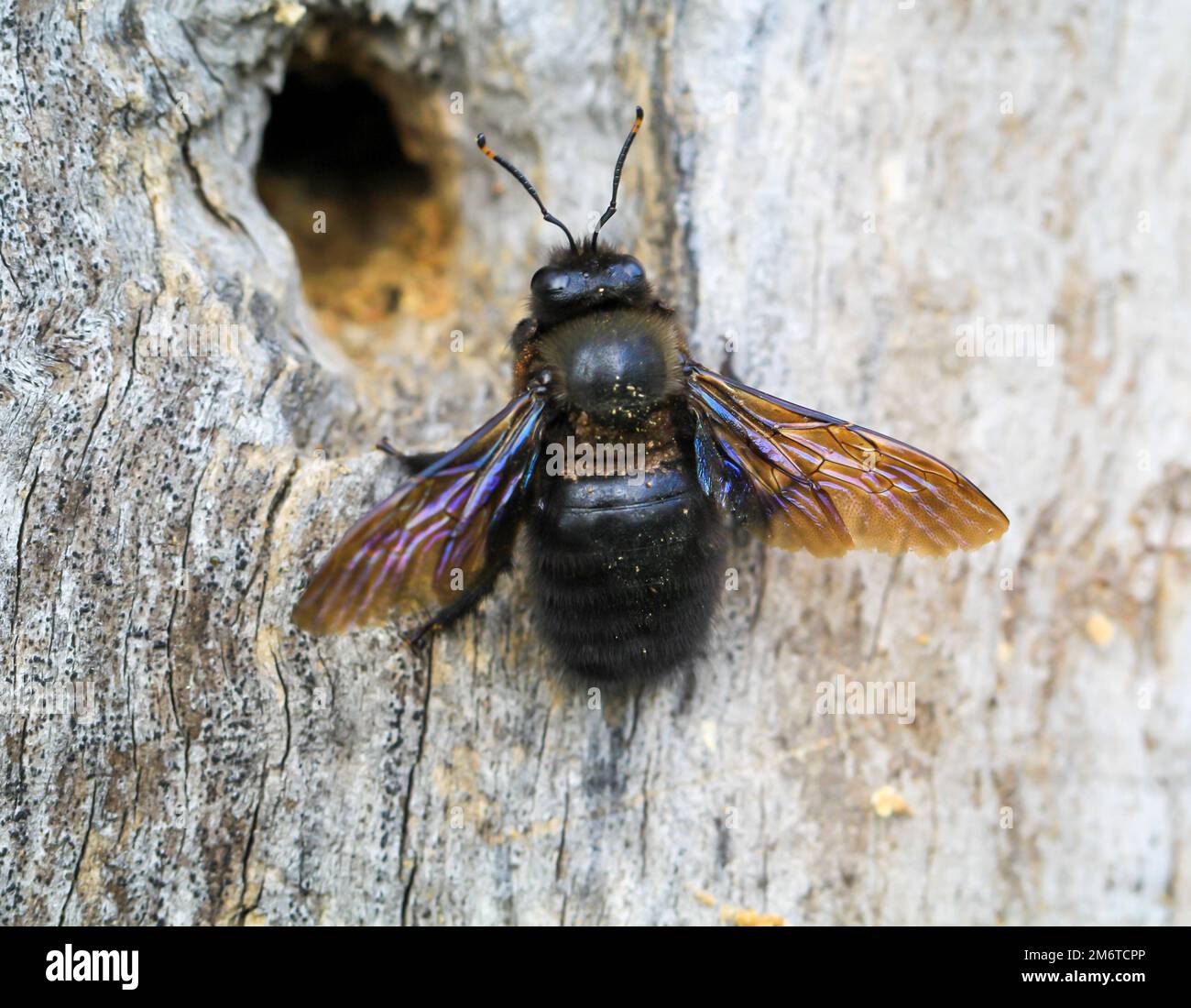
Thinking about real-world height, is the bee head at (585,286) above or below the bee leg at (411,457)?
above

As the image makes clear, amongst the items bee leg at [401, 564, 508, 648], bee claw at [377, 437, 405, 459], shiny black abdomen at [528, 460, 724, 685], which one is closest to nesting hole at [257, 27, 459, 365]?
bee claw at [377, 437, 405, 459]

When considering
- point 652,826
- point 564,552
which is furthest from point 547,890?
point 564,552

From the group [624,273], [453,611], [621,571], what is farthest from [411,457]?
[624,273]

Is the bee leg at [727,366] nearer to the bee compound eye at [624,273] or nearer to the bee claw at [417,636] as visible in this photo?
the bee compound eye at [624,273]

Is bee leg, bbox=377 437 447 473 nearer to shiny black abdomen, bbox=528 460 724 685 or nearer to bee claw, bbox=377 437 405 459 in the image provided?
bee claw, bbox=377 437 405 459

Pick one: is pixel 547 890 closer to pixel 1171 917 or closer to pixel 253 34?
pixel 1171 917

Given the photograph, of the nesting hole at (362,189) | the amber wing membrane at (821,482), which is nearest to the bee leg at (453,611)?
the amber wing membrane at (821,482)
